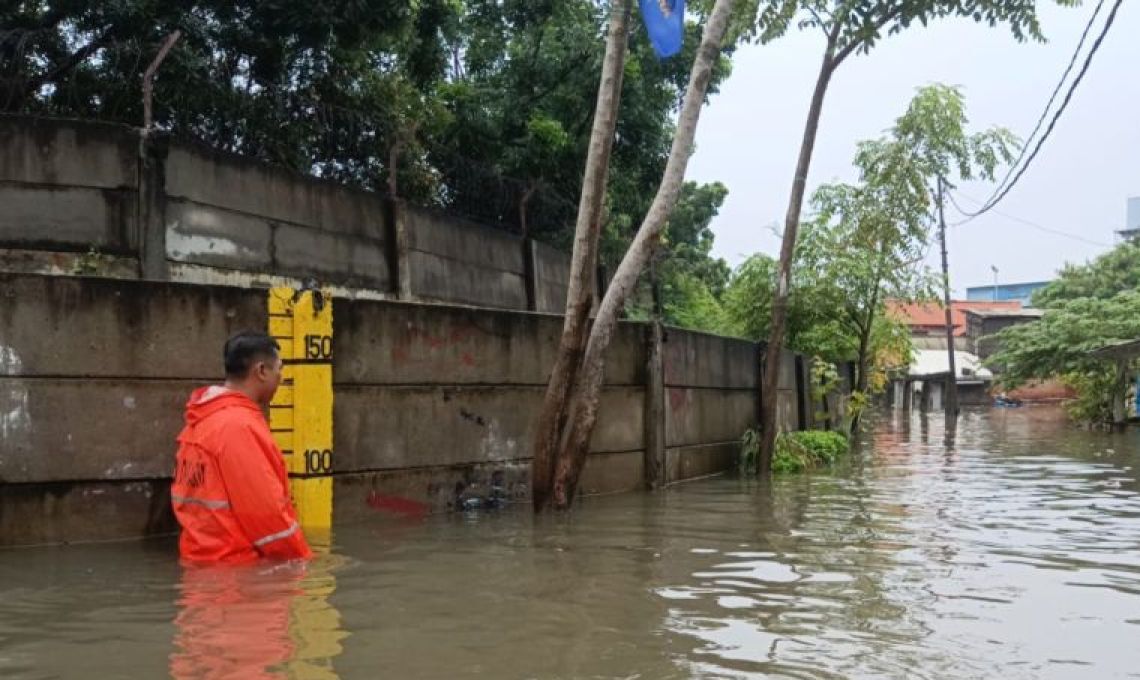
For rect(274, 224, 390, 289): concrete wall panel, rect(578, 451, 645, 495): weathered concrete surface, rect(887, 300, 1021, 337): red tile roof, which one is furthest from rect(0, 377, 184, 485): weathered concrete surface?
rect(887, 300, 1021, 337): red tile roof

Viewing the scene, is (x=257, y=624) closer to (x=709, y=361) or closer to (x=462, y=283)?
(x=709, y=361)

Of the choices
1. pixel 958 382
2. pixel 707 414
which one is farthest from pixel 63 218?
pixel 958 382

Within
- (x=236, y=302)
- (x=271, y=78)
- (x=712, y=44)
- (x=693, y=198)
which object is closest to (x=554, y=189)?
(x=271, y=78)

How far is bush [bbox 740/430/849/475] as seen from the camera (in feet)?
39.8

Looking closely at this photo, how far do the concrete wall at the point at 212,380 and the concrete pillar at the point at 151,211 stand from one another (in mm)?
2000

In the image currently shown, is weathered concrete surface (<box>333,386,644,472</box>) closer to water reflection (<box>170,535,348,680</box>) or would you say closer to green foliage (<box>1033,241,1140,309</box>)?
water reflection (<box>170,535,348,680</box>)

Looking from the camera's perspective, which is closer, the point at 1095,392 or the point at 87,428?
the point at 87,428

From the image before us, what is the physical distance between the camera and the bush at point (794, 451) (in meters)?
12.1

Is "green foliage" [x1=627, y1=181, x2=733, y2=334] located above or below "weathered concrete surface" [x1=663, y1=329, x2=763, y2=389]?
above

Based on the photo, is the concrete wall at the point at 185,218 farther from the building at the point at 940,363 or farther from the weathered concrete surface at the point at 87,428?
the building at the point at 940,363

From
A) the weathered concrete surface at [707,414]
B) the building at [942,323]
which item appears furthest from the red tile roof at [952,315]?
the weathered concrete surface at [707,414]

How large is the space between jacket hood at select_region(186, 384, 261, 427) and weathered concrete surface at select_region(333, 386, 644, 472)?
2078mm

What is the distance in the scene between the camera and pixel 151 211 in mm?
8000

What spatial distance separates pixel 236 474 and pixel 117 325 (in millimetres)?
2068
